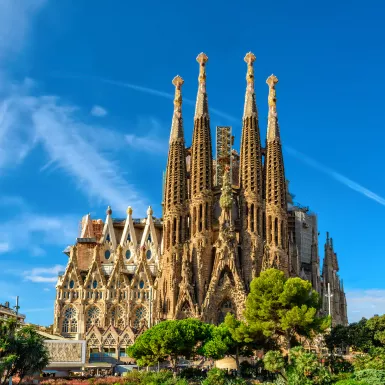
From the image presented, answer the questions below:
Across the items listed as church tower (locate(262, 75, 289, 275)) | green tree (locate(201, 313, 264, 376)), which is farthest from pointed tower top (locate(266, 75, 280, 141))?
green tree (locate(201, 313, 264, 376))

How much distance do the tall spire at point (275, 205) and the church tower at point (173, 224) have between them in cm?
783

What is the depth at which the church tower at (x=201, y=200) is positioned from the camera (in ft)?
183

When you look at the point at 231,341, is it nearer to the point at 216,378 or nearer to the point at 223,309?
the point at 216,378

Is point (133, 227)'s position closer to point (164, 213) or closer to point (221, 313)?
point (164, 213)

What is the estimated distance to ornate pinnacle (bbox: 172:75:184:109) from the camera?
63.4 meters

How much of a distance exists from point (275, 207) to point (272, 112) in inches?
417

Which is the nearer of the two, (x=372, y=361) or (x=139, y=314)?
(x=372, y=361)

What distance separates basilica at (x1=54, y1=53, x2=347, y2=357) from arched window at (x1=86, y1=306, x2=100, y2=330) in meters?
0.11

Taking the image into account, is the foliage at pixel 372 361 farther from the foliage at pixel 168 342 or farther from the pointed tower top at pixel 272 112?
the pointed tower top at pixel 272 112

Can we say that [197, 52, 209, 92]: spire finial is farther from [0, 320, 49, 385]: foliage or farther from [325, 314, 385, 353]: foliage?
[0, 320, 49, 385]: foliage

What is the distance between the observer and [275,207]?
5750 cm

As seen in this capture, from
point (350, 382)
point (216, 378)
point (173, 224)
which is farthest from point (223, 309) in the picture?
point (350, 382)

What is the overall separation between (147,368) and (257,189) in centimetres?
2130

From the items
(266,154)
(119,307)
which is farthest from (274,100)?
(119,307)
